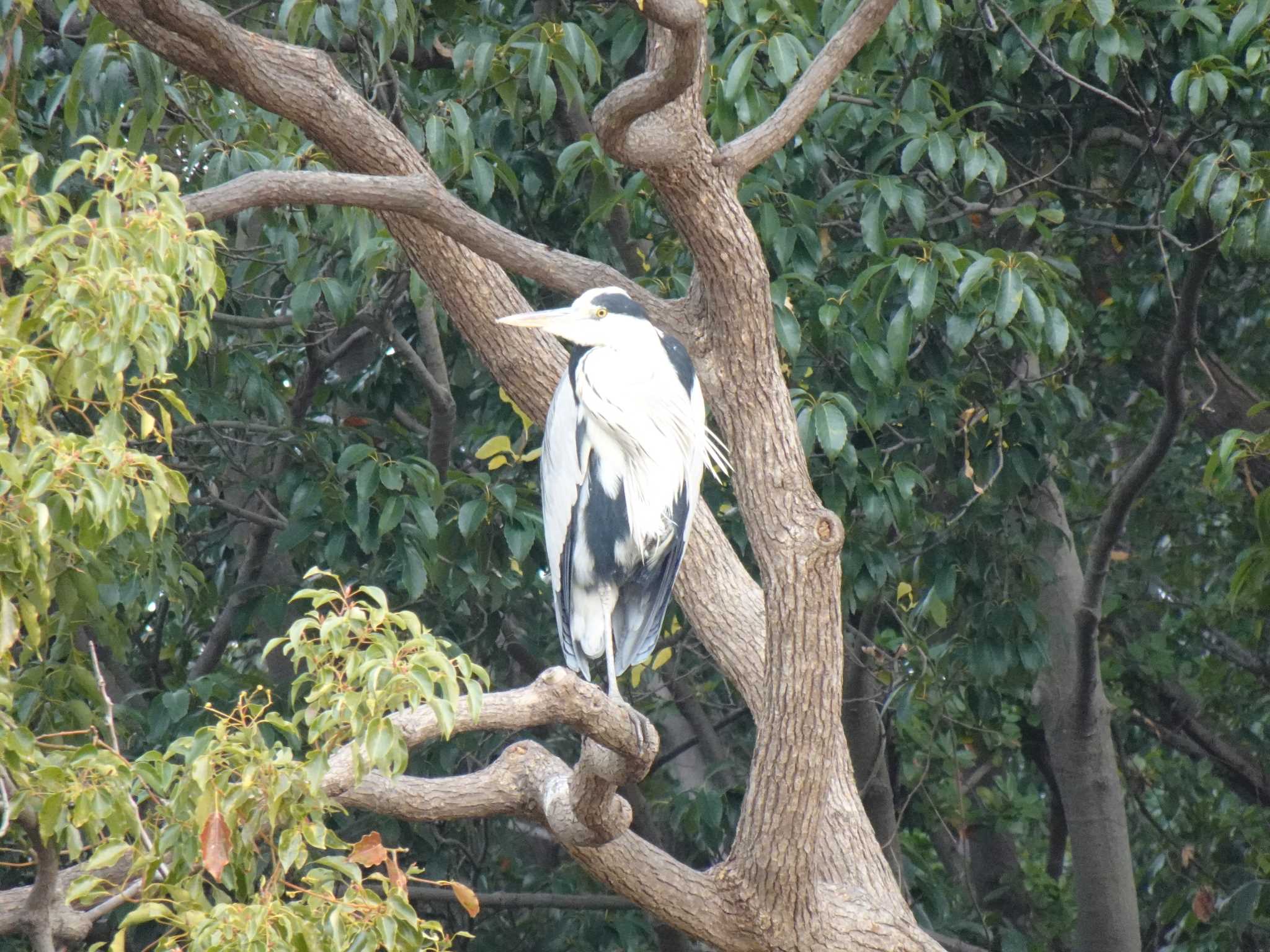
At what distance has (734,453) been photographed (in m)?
3.01

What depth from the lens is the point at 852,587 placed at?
161 inches

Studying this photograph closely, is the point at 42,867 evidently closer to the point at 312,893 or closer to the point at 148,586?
the point at 312,893

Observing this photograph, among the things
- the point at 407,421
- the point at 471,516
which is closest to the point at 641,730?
the point at 471,516

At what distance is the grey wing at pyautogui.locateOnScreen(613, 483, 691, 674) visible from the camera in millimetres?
3455

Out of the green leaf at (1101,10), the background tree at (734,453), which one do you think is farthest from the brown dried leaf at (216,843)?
the green leaf at (1101,10)

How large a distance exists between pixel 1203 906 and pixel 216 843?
3.71m

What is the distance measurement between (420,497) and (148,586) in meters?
0.68

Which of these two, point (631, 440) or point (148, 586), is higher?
point (631, 440)

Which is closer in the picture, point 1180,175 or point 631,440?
point 631,440

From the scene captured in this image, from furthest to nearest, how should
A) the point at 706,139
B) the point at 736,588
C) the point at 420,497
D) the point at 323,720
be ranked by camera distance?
the point at 420,497, the point at 736,588, the point at 706,139, the point at 323,720

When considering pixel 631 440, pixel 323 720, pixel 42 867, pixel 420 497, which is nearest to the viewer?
pixel 323 720

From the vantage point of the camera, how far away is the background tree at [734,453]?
8.78ft

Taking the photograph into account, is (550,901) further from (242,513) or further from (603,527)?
(603,527)

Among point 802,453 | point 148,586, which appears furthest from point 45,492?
point 148,586
